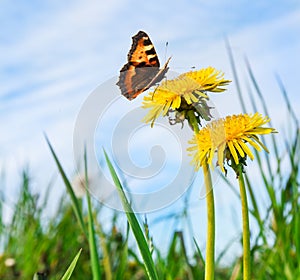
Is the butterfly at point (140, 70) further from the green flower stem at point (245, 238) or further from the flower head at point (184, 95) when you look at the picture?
the green flower stem at point (245, 238)

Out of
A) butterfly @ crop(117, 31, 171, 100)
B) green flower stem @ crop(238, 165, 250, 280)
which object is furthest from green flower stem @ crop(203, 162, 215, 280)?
butterfly @ crop(117, 31, 171, 100)

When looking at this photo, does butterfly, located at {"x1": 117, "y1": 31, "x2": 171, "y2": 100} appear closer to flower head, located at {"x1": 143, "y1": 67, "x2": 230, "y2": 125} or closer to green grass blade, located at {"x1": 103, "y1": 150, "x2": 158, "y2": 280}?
flower head, located at {"x1": 143, "y1": 67, "x2": 230, "y2": 125}

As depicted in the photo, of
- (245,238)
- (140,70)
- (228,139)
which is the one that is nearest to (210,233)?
(245,238)

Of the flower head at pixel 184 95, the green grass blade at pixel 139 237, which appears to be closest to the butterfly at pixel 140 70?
the flower head at pixel 184 95

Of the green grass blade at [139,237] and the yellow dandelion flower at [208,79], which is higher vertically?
the yellow dandelion flower at [208,79]

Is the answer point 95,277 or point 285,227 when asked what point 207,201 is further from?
point 285,227

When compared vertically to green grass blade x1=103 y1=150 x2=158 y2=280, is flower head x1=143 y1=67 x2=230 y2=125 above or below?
above
